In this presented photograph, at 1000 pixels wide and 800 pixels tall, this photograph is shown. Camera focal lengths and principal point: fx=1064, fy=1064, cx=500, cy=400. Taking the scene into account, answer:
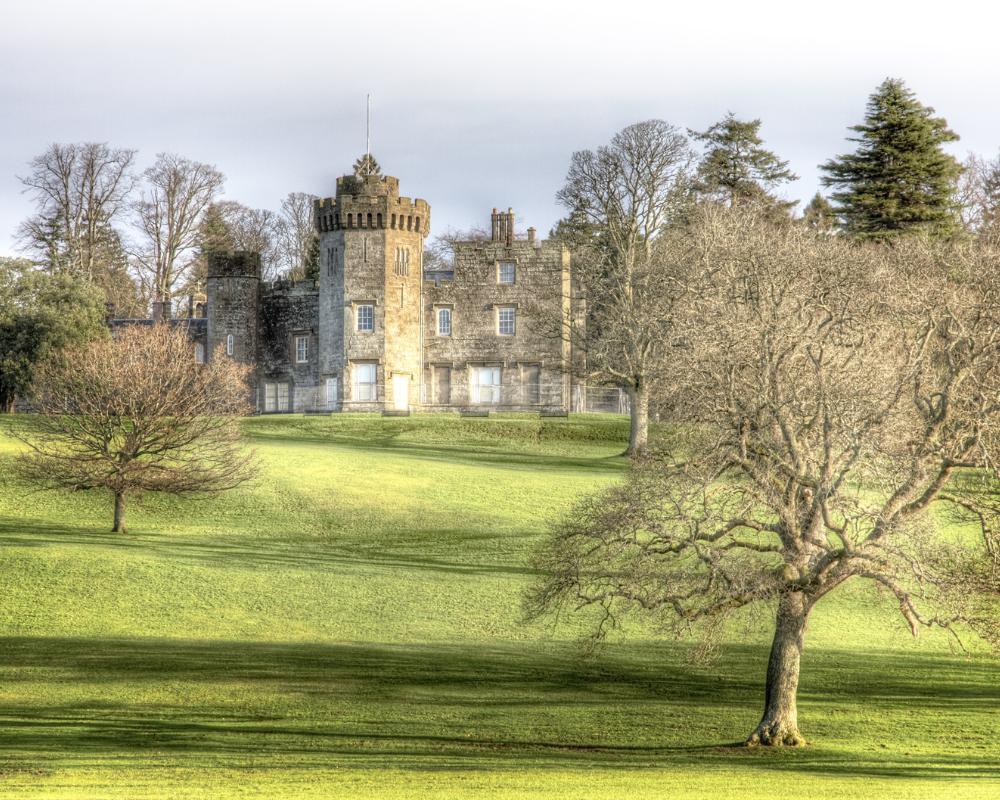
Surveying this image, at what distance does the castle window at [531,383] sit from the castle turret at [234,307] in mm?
14747

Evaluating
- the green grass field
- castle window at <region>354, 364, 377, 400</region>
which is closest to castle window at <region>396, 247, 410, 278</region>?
castle window at <region>354, 364, 377, 400</region>

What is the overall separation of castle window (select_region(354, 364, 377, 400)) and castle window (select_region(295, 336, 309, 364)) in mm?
5038

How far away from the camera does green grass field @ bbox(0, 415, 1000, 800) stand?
15.7 m

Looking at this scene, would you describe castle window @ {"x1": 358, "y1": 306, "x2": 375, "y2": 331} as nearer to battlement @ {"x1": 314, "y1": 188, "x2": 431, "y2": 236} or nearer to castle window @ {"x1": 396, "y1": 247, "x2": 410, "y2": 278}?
castle window @ {"x1": 396, "y1": 247, "x2": 410, "y2": 278}

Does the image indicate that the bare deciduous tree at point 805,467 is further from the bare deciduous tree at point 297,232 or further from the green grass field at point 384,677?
the bare deciduous tree at point 297,232

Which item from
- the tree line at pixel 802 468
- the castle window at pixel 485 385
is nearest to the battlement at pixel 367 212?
the castle window at pixel 485 385

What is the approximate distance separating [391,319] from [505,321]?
6.38 metres

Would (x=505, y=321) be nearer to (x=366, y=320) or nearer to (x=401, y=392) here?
(x=401, y=392)

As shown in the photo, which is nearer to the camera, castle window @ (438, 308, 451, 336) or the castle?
the castle

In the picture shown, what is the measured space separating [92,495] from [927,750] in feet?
86.2

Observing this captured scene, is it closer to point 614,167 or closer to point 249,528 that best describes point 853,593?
point 249,528

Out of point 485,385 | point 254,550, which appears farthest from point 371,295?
point 254,550

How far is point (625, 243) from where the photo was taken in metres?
46.9

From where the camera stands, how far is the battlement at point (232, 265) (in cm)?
5841
